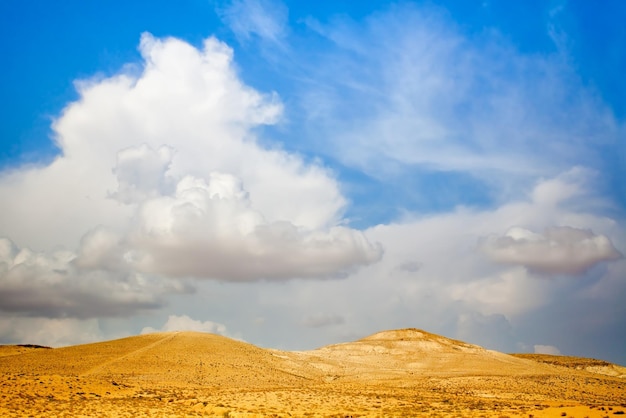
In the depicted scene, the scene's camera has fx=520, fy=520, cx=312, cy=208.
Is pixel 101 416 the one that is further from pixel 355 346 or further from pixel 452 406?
pixel 355 346

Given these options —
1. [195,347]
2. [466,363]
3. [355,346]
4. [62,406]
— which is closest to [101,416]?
[62,406]

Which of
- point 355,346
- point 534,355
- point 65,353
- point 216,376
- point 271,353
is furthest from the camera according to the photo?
point 534,355

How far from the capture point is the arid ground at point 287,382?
34.1m

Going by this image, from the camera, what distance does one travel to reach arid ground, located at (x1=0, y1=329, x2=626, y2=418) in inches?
1344

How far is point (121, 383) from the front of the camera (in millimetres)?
48625

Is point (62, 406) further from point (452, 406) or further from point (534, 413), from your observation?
point (534, 413)

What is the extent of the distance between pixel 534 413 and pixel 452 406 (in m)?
8.39

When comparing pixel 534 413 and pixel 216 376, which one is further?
pixel 216 376

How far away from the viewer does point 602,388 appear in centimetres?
6088

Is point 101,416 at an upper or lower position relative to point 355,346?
lower

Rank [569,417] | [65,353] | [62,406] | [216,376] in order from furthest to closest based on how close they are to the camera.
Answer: [65,353] → [216,376] → [62,406] → [569,417]

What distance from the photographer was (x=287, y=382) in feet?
188

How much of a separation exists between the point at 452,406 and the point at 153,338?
187 feet

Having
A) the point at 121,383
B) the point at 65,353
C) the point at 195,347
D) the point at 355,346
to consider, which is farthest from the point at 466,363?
the point at 65,353
